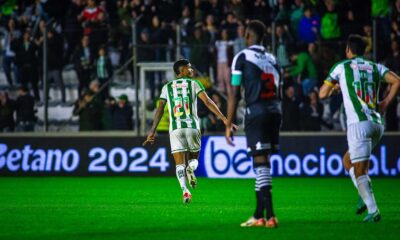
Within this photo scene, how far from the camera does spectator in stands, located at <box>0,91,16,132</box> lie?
23688 mm

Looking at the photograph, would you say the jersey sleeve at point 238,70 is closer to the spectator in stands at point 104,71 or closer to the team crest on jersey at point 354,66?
the team crest on jersey at point 354,66

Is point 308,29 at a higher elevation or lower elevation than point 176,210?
higher

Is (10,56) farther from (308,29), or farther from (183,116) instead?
(183,116)

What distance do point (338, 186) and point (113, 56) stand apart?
7945 mm

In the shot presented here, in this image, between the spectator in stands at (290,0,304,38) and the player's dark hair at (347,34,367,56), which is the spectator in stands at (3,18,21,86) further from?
the player's dark hair at (347,34,367,56)

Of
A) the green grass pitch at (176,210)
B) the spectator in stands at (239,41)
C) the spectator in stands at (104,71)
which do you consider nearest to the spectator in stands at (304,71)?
the spectator in stands at (239,41)

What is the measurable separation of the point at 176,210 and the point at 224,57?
9.91m

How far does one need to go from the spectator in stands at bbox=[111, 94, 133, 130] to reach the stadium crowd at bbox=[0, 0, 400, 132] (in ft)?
0.08

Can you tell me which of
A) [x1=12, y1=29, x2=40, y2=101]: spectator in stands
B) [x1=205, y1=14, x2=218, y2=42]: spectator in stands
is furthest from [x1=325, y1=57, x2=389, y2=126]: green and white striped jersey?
[x1=12, y1=29, x2=40, y2=101]: spectator in stands

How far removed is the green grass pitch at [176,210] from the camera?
34.2ft

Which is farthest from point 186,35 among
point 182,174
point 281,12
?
point 182,174

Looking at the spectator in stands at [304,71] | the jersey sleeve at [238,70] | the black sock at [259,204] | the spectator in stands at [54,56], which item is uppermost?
the spectator in stands at [54,56]

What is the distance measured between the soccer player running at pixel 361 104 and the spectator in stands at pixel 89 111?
12.8m

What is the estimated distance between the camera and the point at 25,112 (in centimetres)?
2377
